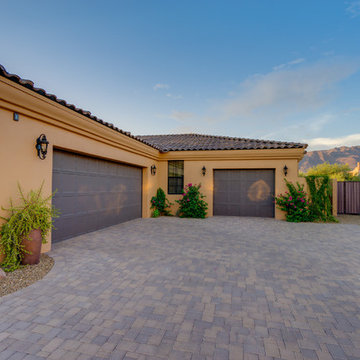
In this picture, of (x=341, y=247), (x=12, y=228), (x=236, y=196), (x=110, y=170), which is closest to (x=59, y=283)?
(x=12, y=228)

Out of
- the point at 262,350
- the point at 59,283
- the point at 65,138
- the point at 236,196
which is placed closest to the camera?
the point at 262,350

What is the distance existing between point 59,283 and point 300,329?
11.4 ft

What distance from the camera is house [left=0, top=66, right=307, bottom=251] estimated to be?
13.8 feet

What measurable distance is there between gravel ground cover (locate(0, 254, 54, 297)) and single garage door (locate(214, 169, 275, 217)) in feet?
27.8

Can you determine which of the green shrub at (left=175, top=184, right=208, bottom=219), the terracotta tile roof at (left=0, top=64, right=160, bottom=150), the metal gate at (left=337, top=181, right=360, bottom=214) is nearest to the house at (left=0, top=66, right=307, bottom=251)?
the terracotta tile roof at (left=0, top=64, right=160, bottom=150)

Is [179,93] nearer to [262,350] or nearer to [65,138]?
[65,138]

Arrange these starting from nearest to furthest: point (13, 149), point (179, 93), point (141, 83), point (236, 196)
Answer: point (13, 149)
point (236, 196)
point (141, 83)
point (179, 93)

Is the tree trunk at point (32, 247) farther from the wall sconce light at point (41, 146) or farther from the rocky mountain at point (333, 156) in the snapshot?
the rocky mountain at point (333, 156)

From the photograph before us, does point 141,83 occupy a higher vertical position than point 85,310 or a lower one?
higher

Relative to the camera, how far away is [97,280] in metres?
3.43

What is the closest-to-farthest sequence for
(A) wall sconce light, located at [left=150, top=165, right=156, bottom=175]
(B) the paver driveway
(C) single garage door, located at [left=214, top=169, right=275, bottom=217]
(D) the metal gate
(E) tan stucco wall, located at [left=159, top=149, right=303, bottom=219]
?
1. (B) the paver driveway
2. (E) tan stucco wall, located at [left=159, top=149, right=303, bottom=219]
3. (C) single garage door, located at [left=214, top=169, right=275, bottom=217]
4. (A) wall sconce light, located at [left=150, top=165, right=156, bottom=175]
5. (D) the metal gate

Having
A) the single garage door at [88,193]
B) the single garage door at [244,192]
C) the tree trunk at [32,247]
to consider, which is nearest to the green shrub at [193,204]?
the single garage door at [244,192]

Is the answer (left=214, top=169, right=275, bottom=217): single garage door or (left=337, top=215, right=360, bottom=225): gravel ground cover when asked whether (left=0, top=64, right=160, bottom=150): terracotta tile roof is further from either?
(left=337, top=215, right=360, bottom=225): gravel ground cover

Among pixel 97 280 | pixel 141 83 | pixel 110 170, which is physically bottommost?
pixel 97 280
